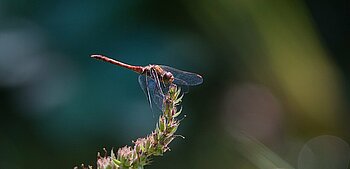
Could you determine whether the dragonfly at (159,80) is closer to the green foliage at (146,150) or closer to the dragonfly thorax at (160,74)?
the dragonfly thorax at (160,74)

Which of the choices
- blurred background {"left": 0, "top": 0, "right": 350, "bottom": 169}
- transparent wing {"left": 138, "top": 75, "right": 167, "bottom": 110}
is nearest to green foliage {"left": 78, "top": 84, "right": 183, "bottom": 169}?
transparent wing {"left": 138, "top": 75, "right": 167, "bottom": 110}

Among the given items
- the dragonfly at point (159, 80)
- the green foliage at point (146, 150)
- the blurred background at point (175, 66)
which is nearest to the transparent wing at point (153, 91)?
the dragonfly at point (159, 80)

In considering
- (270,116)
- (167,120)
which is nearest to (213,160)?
(270,116)

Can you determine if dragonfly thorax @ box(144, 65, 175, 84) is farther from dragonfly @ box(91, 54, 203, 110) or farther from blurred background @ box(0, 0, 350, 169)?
blurred background @ box(0, 0, 350, 169)

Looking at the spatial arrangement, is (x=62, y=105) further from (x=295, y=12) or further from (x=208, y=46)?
(x=295, y=12)

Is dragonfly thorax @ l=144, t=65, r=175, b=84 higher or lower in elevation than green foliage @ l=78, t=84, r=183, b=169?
lower

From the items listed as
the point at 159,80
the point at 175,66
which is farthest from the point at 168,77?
the point at 175,66

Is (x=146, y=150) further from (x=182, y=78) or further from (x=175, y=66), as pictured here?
(x=175, y=66)
